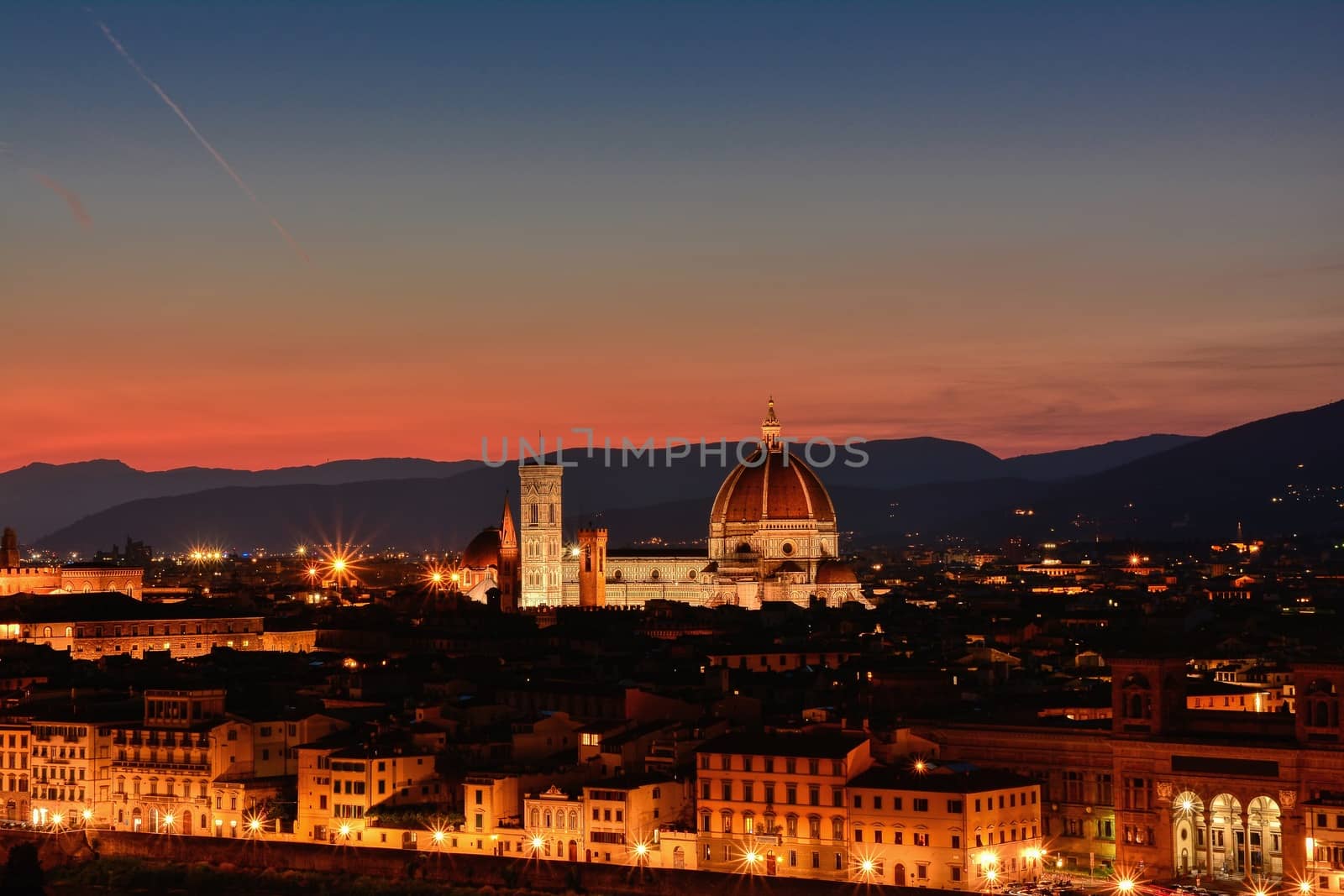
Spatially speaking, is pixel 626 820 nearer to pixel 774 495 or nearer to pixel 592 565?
pixel 592 565

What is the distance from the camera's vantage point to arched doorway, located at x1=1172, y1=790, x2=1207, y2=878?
178ft

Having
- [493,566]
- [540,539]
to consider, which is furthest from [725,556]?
[493,566]

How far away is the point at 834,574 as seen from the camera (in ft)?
462

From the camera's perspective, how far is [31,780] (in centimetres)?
7000

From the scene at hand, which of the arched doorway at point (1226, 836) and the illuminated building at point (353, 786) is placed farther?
the illuminated building at point (353, 786)

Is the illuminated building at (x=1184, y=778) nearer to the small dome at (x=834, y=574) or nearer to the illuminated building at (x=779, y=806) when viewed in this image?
the illuminated building at (x=779, y=806)

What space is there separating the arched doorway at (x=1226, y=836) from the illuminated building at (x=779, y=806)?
8.14m

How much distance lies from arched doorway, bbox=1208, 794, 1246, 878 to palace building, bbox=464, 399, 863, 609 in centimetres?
8573

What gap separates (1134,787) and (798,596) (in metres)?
85.3

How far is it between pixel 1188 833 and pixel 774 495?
9073cm

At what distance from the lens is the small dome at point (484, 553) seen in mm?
159375

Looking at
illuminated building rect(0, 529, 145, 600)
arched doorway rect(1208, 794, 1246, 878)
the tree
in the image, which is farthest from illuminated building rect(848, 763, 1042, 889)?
illuminated building rect(0, 529, 145, 600)

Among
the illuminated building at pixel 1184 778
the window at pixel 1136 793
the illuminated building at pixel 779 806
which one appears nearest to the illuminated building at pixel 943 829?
the illuminated building at pixel 779 806

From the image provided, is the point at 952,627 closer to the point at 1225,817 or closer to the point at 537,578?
the point at 537,578
